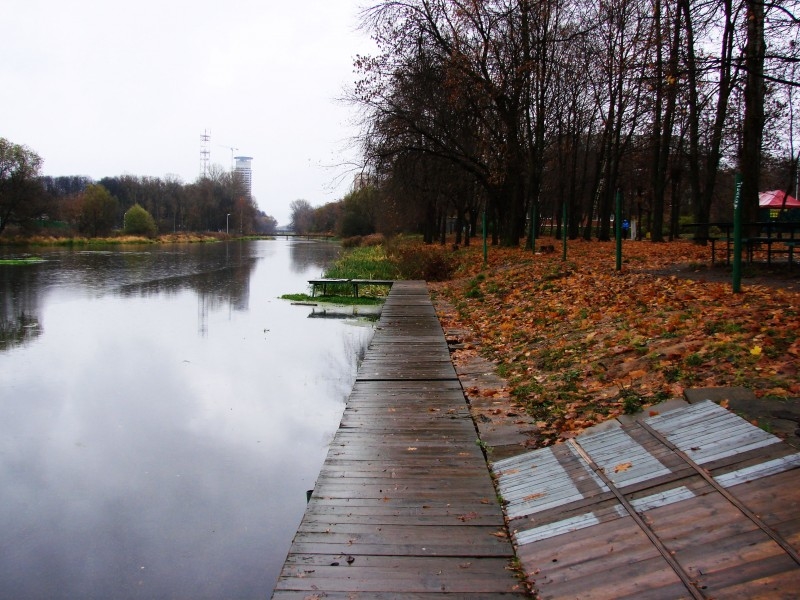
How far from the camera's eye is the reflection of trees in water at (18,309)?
1420 centimetres

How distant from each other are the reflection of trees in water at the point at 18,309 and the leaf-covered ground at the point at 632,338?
8845mm

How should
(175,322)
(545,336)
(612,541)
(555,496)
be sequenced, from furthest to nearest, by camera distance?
(175,322) < (545,336) < (555,496) < (612,541)

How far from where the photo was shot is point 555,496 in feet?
13.8

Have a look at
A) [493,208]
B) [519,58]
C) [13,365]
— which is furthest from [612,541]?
[493,208]

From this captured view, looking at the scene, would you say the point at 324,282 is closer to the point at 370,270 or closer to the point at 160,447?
the point at 370,270

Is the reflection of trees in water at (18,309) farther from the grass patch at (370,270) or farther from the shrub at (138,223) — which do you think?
the shrub at (138,223)

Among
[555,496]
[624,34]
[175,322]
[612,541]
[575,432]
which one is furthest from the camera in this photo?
[624,34]

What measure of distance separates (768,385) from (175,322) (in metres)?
14.3

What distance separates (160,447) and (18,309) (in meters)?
13.6

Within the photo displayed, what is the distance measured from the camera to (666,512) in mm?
3572

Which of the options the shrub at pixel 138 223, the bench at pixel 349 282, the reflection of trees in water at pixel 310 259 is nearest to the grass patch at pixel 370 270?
the bench at pixel 349 282

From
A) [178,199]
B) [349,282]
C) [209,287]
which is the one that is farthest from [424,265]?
[178,199]

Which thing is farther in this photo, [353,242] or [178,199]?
[178,199]

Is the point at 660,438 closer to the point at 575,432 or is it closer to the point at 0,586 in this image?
the point at 575,432
